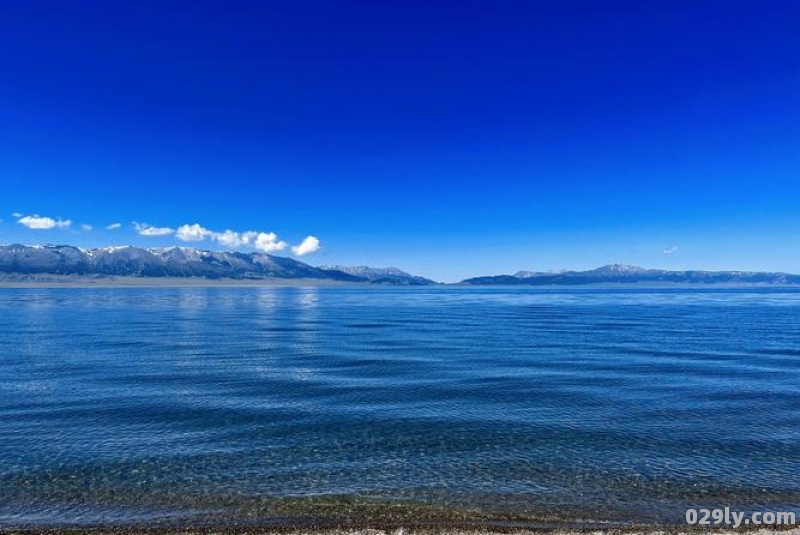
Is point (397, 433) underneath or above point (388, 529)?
above

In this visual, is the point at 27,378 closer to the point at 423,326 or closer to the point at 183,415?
the point at 183,415

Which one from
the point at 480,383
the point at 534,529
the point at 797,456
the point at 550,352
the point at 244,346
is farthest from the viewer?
the point at 244,346

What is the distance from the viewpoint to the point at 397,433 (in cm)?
2416

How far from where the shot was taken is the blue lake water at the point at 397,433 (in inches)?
677

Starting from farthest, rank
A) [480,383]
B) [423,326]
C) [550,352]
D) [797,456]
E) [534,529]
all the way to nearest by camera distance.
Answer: [423,326], [550,352], [480,383], [797,456], [534,529]

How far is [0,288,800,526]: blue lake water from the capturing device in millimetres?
17188

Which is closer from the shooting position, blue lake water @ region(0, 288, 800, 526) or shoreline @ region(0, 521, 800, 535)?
shoreline @ region(0, 521, 800, 535)

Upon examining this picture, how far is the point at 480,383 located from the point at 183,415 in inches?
750

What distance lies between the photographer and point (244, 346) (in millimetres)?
55438

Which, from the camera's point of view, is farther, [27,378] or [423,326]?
[423,326]

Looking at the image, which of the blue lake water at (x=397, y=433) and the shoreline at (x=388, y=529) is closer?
the shoreline at (x=388, y=529)

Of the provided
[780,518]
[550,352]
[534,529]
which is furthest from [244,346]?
[780,518]

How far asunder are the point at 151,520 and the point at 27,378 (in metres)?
28.7

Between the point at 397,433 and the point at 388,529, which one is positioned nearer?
the point at 388,529
